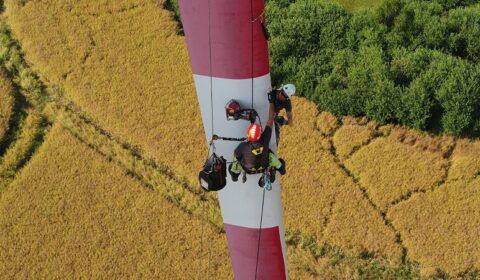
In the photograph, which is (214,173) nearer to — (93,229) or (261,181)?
(261,181)

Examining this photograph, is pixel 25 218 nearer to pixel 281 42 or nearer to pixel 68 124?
pixel 68 124

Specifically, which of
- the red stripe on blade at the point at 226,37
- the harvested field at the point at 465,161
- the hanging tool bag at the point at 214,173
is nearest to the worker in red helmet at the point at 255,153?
the hanging tool bag at the point at 214,173

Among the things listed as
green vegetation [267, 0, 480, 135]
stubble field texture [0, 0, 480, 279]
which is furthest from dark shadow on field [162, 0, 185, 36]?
green vegetation [267, 0, 480, 135]

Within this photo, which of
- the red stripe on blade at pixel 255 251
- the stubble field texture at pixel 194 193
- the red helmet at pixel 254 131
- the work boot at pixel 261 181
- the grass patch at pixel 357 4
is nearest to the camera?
the red helmet at pixel 254 131

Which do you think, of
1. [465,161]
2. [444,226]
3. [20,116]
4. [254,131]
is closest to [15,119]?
[20,116]

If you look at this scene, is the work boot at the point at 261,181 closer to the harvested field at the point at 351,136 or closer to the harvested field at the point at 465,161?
the harvested field at the point at 351,136

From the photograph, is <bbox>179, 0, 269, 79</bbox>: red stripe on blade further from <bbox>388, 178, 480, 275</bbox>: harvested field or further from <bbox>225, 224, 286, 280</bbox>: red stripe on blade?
<bbox>388, 178, 480, 275</bbox>: harvested field

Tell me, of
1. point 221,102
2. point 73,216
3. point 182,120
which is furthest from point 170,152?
point 221,102

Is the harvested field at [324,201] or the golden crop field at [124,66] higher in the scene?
the golden crop field at [124,66]
